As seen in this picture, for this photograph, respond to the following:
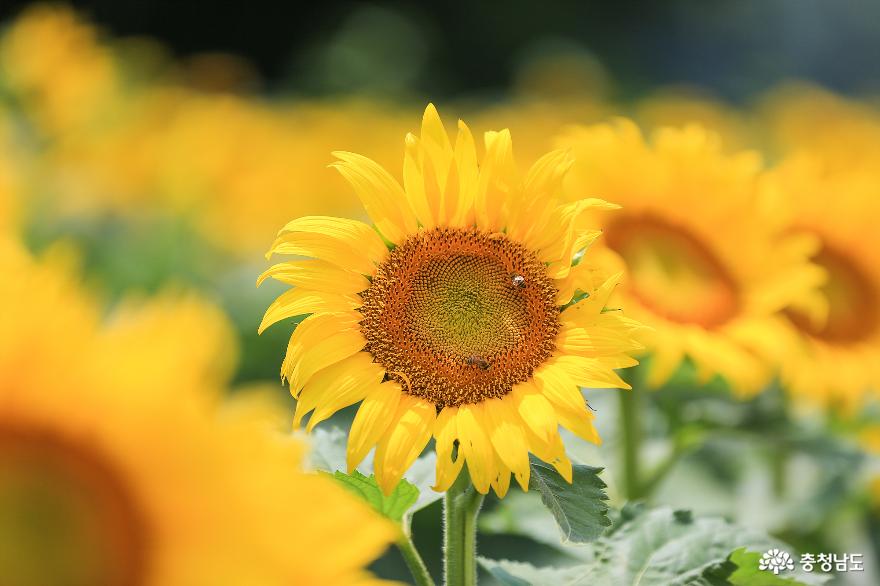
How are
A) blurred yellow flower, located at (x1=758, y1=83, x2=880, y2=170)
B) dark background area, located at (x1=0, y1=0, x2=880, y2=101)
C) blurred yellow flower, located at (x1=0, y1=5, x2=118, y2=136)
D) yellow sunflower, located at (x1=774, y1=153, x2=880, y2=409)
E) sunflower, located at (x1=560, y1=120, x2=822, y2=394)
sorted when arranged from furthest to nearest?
dark background area, located at (x1=0, y1=0, x2=880, y2=101)
blurred yellow flower, located at (x1=758, y1=83, x2=880, y2=170)
blurred yellow flower, located at (x1=0, y1=5, x2=118, y2=136)
yellow sunflower, located at (x1=774, y1=153, x2=880, y2=409)
sunflower, located at (x1=560, y1=120, x2=822, y2=394)

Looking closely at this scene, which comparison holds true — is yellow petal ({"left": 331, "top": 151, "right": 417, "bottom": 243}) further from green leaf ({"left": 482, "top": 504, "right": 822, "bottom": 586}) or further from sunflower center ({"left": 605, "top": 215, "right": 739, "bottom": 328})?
sunflower center ({"left": 605, "top": 215, "right": 739, "bottom": 328})

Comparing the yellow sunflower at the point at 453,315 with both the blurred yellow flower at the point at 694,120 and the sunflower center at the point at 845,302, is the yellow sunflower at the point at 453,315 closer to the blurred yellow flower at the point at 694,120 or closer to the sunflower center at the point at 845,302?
the sunflower center at the point at 845,302

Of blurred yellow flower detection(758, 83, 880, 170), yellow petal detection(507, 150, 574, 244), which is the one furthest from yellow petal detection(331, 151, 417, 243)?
blurred yellow flower detection(758, 83, 880, 170)

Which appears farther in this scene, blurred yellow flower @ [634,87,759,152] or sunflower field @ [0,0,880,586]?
blurred yellow flower @ [634,87,759,152]

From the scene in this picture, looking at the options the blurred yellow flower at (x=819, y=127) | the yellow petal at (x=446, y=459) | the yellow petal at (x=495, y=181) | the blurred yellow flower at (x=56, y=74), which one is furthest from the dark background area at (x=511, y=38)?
the yellow petal at (x=446, y=459)

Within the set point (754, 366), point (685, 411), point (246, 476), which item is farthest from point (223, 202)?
point (246, 476)

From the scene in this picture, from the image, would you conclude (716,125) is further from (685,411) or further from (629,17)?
(629,17)

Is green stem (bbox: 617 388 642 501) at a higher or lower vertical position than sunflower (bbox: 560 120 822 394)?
lower
